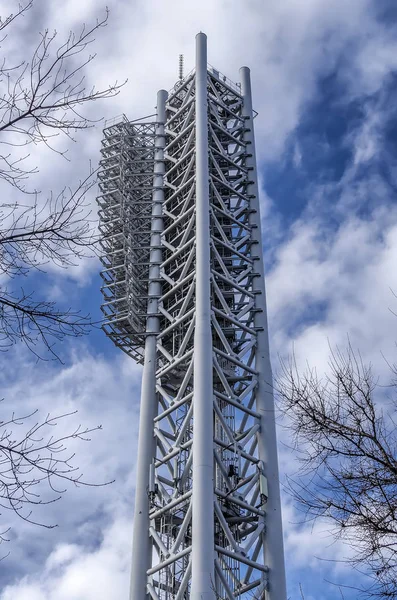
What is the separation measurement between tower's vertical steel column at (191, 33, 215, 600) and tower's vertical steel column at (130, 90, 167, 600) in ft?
15.8

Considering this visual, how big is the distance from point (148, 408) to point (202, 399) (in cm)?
600

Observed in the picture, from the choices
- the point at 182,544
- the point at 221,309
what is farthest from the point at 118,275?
the point at 182,544

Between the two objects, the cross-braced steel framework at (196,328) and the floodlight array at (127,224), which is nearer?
the cross-braced steel framework at (196,328)

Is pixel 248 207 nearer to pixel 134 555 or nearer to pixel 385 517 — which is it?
pixel 134 555

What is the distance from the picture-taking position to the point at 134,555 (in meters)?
32.9

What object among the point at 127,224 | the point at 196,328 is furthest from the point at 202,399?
the point at 127,224

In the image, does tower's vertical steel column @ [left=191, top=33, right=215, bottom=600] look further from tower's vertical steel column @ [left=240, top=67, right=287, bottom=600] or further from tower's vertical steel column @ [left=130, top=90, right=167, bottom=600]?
tower's vertical steel column @ [left=130, top=90, right=167, bottom=600]

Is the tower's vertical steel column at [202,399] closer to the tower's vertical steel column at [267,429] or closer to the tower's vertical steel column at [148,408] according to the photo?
the tower's vertical steel column at [267,429]

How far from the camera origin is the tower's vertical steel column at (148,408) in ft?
108

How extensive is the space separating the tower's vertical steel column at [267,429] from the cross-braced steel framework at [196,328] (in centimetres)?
5

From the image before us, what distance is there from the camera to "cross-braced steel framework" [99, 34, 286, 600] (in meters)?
31.2

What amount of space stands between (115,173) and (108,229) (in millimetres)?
4236

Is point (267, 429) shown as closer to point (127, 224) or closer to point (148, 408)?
point (148, 408)

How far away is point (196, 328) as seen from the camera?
33625 mm
